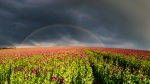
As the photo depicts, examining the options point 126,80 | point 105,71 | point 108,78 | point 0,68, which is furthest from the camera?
point 0,68

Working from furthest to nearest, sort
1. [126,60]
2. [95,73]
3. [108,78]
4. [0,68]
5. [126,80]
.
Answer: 1. [126,60]
2. [95,73]
3. [0,68]
4. [108,78]
5. [126,80]

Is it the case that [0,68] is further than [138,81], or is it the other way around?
[0,68]

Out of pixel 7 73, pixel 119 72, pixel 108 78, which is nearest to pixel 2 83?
pixel 7 73

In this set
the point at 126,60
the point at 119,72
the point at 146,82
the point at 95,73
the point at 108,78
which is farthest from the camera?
the point at 126,60

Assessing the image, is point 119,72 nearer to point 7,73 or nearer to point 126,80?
point 126,80

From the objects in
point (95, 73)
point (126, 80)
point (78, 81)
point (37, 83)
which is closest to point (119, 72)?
point (126, 80)

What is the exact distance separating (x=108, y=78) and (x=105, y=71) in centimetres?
139

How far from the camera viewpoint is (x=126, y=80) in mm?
11477

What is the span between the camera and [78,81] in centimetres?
1296

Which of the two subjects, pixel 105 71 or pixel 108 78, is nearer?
pixel 108 78

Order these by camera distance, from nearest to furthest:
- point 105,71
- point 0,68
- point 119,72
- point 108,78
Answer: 1. point 119,72
2. point 108,78
3. point 105,71
4. point 0,68

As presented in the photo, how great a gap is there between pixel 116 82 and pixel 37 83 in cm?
434

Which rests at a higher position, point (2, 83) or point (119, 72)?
point (119, 72)

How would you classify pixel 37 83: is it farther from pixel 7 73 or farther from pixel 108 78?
pixel 7 73
